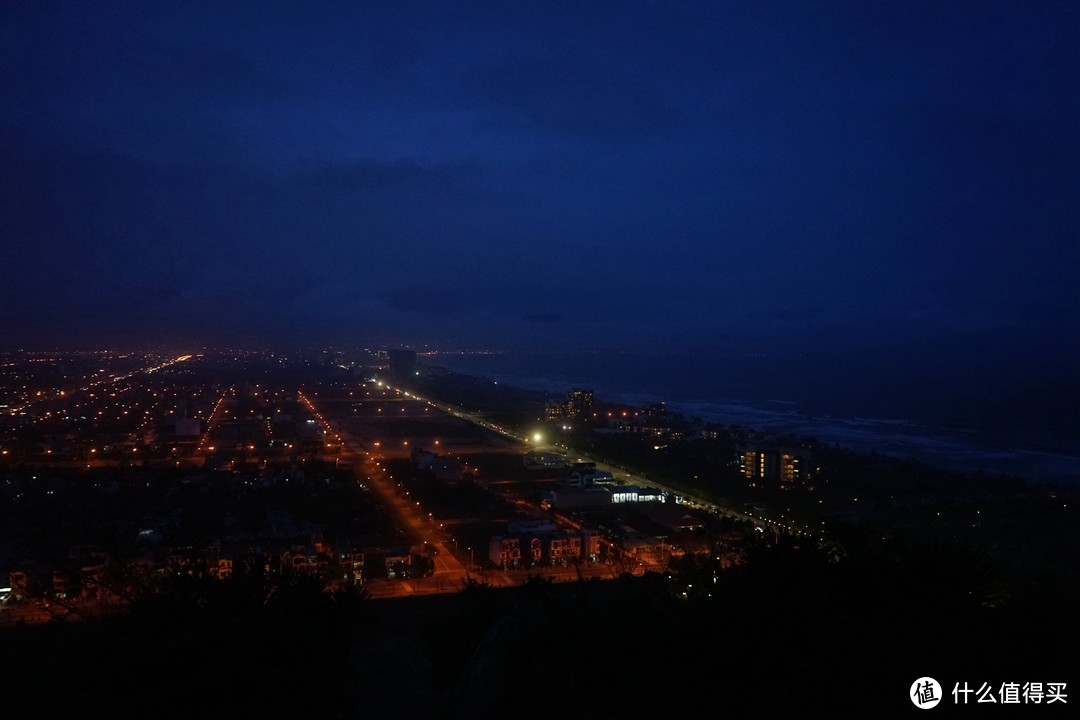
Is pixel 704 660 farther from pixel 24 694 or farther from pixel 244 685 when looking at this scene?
pixel 24 694

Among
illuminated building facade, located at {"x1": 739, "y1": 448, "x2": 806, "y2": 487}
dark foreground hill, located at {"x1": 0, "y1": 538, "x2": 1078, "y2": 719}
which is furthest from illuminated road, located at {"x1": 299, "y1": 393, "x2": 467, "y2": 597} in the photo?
illuminated building facade, located at {"x1": 739, "y1": 448, "x2": 806, "y2": 487}

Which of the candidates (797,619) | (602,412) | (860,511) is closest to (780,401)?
(602,412)

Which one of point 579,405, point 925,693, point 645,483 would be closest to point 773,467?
point 645,483

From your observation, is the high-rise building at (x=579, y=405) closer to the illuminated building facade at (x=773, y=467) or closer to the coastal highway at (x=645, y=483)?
the coastal highway at (x=645, y=483)

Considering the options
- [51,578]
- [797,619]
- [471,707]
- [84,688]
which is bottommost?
[51,578]

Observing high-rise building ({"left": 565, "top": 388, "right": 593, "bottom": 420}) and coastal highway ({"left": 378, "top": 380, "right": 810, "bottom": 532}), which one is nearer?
coastal highway ({"left": 378, "top": 380, "right": 810, "bottom": 532})

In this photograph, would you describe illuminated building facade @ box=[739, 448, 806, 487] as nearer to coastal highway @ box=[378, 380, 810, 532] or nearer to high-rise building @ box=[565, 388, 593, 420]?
coastal highway @ box=[378, 380, 810, 532]

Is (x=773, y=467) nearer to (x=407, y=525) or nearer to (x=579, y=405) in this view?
(x=407, y=525)

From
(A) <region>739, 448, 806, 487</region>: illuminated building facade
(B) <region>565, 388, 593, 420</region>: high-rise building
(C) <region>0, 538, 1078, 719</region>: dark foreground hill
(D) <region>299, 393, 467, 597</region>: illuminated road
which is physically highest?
(B) <region>565, 388, 593, 420</region>: high-rise building

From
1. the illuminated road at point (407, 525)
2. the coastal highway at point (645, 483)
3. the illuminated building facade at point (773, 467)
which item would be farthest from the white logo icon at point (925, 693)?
the illuminated building facade at point (773, 467)
